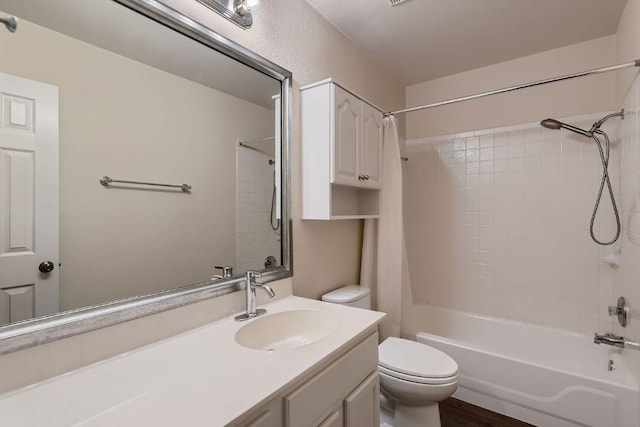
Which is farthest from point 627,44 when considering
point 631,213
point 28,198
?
point 28,198

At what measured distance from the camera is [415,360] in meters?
1.66

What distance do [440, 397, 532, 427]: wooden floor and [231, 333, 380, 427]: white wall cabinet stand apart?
0.91 metres

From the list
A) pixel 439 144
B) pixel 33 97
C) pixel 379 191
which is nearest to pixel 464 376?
pixel 379 191

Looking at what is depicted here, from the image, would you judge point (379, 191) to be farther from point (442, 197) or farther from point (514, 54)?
point (514, 54)

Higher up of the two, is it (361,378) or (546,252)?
(546,252)

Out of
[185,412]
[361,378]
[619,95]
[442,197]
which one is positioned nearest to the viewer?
[185,412]

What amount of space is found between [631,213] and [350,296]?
1576mm

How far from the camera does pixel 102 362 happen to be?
2.98 ft

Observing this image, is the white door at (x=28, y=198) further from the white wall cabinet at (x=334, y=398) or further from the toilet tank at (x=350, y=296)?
the toilet tank at (x=350, y=296)

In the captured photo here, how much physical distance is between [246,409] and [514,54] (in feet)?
9.46

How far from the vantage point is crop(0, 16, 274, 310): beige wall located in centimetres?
90

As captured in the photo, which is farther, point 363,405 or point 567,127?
point 567,127

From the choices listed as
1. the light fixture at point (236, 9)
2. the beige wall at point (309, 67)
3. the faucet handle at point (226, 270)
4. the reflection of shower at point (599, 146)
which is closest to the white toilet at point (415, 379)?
the beige wall at point (309, 67)

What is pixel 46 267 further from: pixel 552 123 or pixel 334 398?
pixel 552 123
